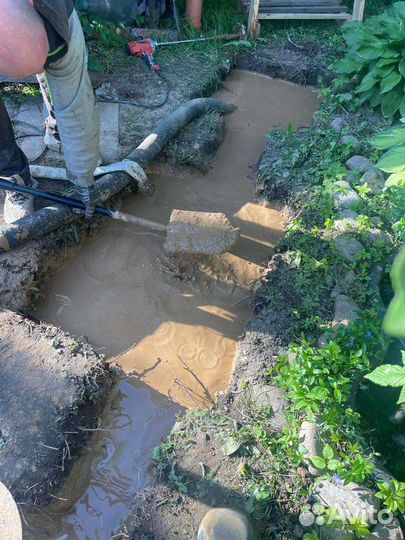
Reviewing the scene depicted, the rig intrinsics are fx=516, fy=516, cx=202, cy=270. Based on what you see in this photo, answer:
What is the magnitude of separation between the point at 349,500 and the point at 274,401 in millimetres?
668

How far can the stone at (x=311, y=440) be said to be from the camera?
109 inches

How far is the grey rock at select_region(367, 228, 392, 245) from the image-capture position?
3906 mm

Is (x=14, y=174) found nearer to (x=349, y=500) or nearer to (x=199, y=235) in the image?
(x=199, y=235)

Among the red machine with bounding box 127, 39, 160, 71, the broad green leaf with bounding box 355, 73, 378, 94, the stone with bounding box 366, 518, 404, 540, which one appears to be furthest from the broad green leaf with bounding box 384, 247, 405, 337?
the red machine with bounding box 127, 39, 160, 71

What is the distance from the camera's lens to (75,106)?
3.21 m

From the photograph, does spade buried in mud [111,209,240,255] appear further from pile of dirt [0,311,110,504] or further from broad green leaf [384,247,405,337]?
broad green leaf [384,247,405,337]

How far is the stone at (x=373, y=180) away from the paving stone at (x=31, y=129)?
281 centimetres

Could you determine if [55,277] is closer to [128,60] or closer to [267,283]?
[267,283]

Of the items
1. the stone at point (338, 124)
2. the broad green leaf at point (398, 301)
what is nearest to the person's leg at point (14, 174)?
the stone at point (338, 124)

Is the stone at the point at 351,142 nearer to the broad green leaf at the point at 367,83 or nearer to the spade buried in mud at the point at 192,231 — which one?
the broad green leaf at the point at 367,83

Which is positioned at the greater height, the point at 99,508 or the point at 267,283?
the point at 267,283

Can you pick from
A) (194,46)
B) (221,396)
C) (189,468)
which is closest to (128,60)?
(194,46)

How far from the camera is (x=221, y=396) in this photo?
10.5 ft

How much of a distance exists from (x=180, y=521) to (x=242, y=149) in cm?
347
